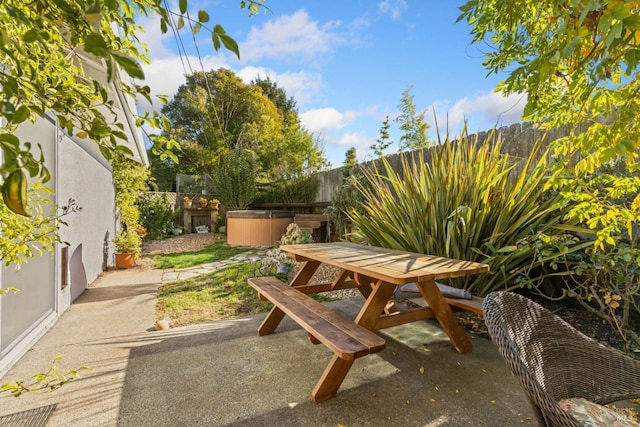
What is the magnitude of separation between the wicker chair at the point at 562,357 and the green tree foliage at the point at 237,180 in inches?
305

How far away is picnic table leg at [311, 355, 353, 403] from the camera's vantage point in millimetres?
1507

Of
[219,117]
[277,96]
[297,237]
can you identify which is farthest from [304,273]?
[277,96]

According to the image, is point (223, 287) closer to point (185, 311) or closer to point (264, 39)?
point (185, 311)

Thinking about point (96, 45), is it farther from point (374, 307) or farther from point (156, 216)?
point (156, 216)

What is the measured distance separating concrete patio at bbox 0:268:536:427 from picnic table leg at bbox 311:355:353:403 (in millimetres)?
43

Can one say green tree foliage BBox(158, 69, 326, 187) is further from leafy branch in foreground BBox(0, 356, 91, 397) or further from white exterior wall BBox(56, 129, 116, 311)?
leafy branch in foreground BBox(0, 356, 91, 397)

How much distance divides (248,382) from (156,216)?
797 centimetres

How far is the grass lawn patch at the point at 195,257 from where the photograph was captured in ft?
17.1

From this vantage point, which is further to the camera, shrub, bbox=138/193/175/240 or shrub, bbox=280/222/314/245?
shrub, bbox=138/193/175/240

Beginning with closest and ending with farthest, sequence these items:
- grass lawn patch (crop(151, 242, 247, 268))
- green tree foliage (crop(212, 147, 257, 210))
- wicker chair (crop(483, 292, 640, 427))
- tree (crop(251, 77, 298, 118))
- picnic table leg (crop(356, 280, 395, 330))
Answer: wicker chair (crop(483, 292, 640, 427)) < picnic table leg (crop(356, 280, 395, 330)) < grass lawn patch (crop(151, 242, 247, 268)) < green tree foliage (crop(212, 147, 257, 210)) < tree (crop(251, 77, 298, 118))

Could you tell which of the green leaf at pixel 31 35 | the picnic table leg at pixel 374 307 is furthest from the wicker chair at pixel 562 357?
the green leaf at pixel 31 35

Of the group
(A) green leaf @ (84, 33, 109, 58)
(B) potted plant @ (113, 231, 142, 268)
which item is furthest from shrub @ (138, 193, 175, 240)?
(A) green leaf @ (84, 33, 109, 58)

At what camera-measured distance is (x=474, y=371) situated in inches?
70.2

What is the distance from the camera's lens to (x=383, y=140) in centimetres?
602
